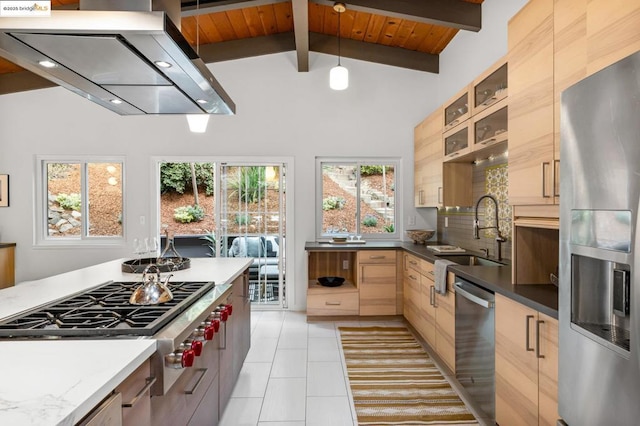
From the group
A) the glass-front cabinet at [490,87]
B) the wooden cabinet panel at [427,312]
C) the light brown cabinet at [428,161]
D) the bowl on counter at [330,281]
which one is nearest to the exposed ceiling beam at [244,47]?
the light brown cabinet at [428,161]

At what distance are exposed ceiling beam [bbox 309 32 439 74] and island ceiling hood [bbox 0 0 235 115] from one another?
3.09 m

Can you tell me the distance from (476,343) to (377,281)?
1.98 m

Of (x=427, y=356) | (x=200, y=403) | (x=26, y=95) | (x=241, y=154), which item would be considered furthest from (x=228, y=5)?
(x=427, y=356)

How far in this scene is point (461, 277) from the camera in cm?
259

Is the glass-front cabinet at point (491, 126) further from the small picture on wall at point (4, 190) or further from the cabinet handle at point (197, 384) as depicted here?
the small picture on wall at point (4, 190)

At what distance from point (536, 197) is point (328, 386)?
193cm

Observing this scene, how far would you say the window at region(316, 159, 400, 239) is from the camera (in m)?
5.07

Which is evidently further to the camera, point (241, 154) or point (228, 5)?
point (241, 154)

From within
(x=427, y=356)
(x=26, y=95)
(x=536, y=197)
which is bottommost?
(x=427, y=356)

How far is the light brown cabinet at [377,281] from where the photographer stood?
4348 millimetres

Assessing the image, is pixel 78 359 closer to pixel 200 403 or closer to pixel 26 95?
pixel 200 403

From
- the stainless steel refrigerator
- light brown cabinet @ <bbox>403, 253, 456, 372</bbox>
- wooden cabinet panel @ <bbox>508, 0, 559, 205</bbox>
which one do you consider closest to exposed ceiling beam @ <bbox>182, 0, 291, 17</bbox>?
wooden cabinet panel @ <bbox>508, 0, 559, 205</bbox>

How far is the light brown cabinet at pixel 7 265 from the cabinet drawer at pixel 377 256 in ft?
14.3

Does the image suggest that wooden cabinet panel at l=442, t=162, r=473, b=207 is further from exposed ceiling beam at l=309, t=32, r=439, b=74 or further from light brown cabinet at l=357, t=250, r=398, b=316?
exposed ceiling beam at l=309, t=32, r=439, b=74
